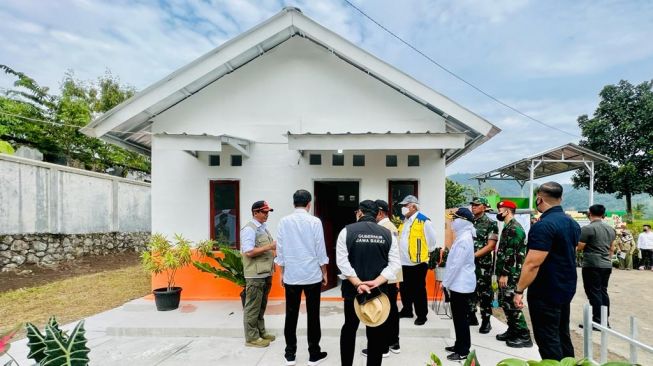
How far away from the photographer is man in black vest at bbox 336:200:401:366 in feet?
11.3

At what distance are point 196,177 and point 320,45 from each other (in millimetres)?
3292

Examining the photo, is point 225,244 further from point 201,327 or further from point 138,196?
point 138,196

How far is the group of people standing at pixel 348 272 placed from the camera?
Result: 3.46 m

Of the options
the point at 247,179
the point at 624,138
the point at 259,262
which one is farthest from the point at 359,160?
the point at 624,138

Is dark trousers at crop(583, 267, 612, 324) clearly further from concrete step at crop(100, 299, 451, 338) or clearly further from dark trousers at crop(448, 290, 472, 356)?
dark trousers at crop(448, 290, 472, 356)

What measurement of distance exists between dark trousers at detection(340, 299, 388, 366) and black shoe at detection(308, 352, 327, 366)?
0.53 meters

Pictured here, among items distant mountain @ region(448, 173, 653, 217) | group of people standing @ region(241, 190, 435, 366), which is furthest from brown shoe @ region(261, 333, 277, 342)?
distant mountain @ region(448, 173, 653, 217)

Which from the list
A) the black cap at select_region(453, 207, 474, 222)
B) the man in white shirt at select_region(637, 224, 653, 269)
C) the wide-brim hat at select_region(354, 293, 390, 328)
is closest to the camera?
the wide-brim hat at select_region(354, 293, 390, 328)

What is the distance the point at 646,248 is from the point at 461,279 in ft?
42.8

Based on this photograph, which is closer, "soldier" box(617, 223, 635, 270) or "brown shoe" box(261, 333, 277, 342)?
"brown shoe" box(261, 333, 277, 342)

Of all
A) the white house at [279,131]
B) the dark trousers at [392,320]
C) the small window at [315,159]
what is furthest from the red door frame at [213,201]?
the dark trousers at [392,320]

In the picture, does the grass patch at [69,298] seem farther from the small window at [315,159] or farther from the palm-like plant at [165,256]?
the small window at [315,159]

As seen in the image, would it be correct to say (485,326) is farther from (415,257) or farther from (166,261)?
(166,261)

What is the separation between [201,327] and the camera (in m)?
4.88
